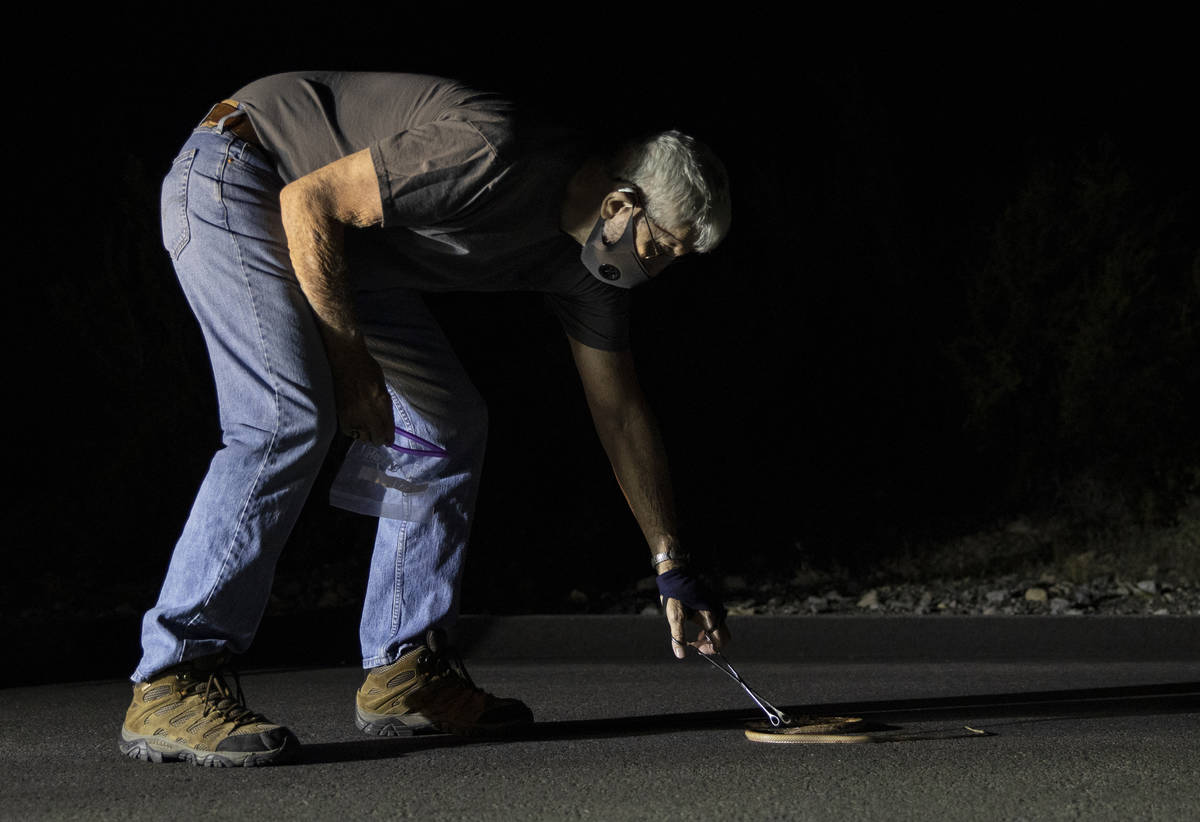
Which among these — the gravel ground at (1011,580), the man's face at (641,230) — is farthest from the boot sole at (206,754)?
the gravel ground at (1011,580)

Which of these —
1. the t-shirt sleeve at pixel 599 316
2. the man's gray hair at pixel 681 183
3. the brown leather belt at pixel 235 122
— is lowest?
the t-shirt sleeve at pixel 599 316

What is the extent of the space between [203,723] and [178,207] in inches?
46.4

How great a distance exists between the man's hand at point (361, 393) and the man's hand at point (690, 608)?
80 centimetres

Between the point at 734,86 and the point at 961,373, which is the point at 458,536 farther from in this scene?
the point at 734,86

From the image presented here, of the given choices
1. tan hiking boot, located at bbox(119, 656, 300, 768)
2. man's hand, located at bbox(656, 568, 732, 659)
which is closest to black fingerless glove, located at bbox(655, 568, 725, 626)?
man's hand, located at bbox(656, 568, 732, 659)

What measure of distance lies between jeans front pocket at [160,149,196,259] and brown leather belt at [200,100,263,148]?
0.35 feet

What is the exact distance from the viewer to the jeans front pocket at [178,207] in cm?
338

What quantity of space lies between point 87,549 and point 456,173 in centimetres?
574

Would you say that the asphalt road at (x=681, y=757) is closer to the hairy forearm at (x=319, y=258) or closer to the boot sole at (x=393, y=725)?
the boot sole at (x=393, y=725)

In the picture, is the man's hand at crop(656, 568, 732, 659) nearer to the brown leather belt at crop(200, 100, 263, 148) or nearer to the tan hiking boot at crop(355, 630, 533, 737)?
the tan hiking boot at crop(355, 630, 533, 737)

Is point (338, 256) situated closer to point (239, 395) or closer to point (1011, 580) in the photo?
point (239, 395)

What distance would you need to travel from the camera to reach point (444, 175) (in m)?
3.16

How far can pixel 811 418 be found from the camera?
386 inches

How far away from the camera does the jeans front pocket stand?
338 cm
